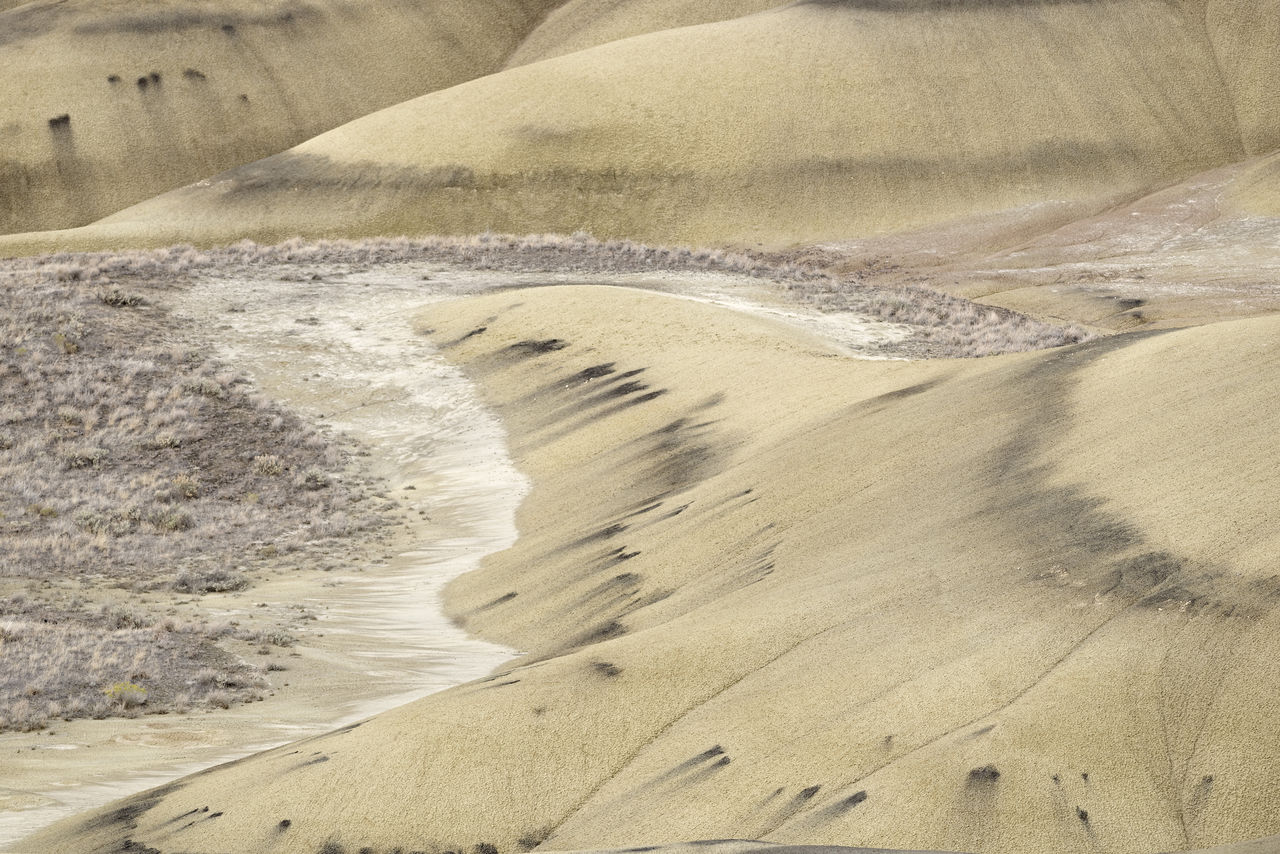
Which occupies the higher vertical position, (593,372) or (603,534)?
(593,372)

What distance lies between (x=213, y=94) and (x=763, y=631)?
6765 centimetres

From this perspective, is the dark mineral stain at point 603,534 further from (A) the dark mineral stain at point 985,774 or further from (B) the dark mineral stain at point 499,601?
(A) the dark mineral stain at point 985,774

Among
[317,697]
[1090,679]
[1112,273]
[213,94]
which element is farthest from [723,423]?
[213,94]

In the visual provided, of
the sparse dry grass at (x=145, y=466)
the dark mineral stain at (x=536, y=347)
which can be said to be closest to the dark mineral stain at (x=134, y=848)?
the sparse dry grass at (x=145, y=466)


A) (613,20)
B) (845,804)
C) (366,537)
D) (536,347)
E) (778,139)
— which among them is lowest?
(366,537)

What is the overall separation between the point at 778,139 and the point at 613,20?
27345 mm

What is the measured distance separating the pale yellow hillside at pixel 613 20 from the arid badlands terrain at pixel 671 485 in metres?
20.5

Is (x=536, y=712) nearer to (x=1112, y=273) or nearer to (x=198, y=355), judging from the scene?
(x=198, y=355)

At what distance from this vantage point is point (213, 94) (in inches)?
2763

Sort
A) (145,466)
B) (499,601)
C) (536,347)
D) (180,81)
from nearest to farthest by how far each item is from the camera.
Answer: (499,601) < (145,466) < (536,347) < (180,81)

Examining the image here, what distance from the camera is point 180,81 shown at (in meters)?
70.0

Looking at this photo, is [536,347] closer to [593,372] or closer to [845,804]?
[593,372]

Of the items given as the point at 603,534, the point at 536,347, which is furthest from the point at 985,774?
the point at 536,347

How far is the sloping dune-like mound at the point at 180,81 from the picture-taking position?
65.9 meters
